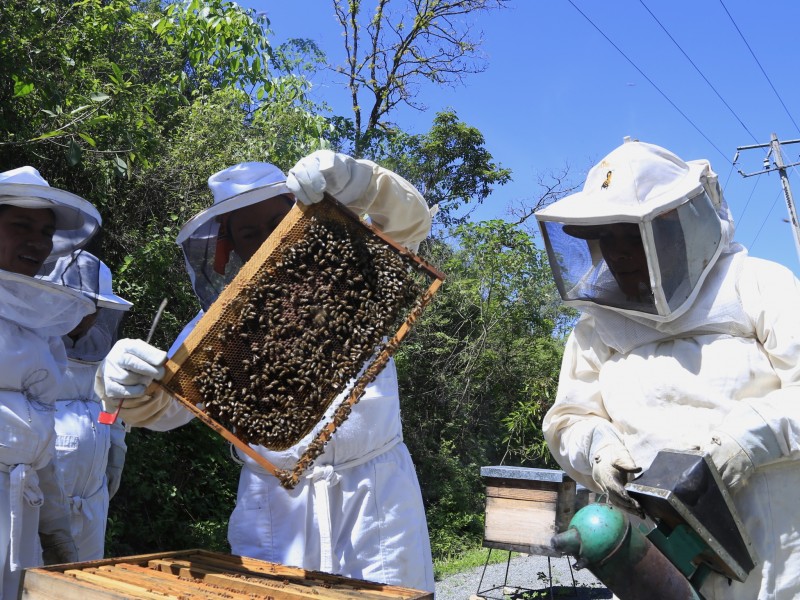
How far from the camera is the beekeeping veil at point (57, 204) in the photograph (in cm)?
319

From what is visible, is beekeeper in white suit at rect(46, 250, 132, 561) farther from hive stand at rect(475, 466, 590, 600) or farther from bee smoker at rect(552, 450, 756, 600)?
hive stand at rect(475, 466, 590, 600)

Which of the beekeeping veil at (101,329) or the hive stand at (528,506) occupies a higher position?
the beekeeping veil at (101,329)

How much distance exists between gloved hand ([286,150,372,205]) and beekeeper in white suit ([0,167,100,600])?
1425 millimetres

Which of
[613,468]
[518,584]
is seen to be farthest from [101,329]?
[518,584]

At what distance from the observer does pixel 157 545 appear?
282 inches

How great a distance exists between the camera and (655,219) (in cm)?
257

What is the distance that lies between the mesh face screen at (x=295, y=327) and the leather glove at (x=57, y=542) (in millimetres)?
1897

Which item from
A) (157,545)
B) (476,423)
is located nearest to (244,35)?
(157,545)

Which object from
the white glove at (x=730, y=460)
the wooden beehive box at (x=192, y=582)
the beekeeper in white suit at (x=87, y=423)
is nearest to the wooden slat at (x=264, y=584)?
the wooden beehive box at (x=192, y=582)

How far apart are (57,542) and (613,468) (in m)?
2.86

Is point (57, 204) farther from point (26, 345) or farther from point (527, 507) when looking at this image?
point (527, 507)

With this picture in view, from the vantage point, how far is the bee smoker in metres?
2.00

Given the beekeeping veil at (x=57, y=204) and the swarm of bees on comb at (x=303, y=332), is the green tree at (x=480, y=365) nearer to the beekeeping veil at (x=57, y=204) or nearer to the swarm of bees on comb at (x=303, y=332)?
the beekeeping veil at (x=57, y=204)

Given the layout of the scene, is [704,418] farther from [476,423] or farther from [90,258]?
[476,423]
